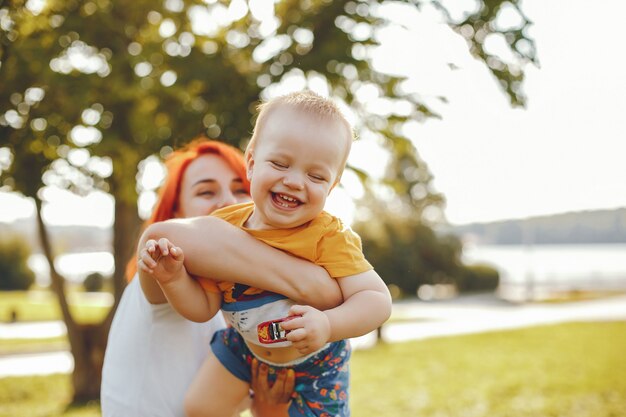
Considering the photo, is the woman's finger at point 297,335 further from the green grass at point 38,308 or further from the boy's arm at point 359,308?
the green grass at point 38,308

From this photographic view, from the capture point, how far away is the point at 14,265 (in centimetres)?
2975

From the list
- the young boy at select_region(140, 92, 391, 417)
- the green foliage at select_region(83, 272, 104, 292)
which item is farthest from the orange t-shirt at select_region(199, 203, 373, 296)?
the green foliage at select_region(83, 272, 104, 292)

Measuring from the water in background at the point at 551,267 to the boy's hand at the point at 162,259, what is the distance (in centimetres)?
2835

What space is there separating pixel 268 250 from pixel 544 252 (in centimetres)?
4538

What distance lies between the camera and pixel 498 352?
12.9m

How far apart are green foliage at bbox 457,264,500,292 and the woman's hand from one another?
93.2 feet

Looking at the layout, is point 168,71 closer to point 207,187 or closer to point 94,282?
point 207,187

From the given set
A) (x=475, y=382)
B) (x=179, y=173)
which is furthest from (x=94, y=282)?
(x=179, y=173)

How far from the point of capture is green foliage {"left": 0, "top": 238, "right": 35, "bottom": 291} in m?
29.4

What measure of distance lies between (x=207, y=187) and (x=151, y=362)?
2.22 ft

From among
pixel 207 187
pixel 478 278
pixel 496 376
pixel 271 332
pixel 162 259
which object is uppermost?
pixel 162 259

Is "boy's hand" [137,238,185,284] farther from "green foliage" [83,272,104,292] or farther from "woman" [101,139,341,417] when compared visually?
"green foliage" [83,272,104,292]

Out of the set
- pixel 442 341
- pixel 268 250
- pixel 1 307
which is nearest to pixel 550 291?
pixel 442 341

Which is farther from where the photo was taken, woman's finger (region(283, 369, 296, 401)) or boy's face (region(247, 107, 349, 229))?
woman's finger (region(283, 369, 296, 401))
